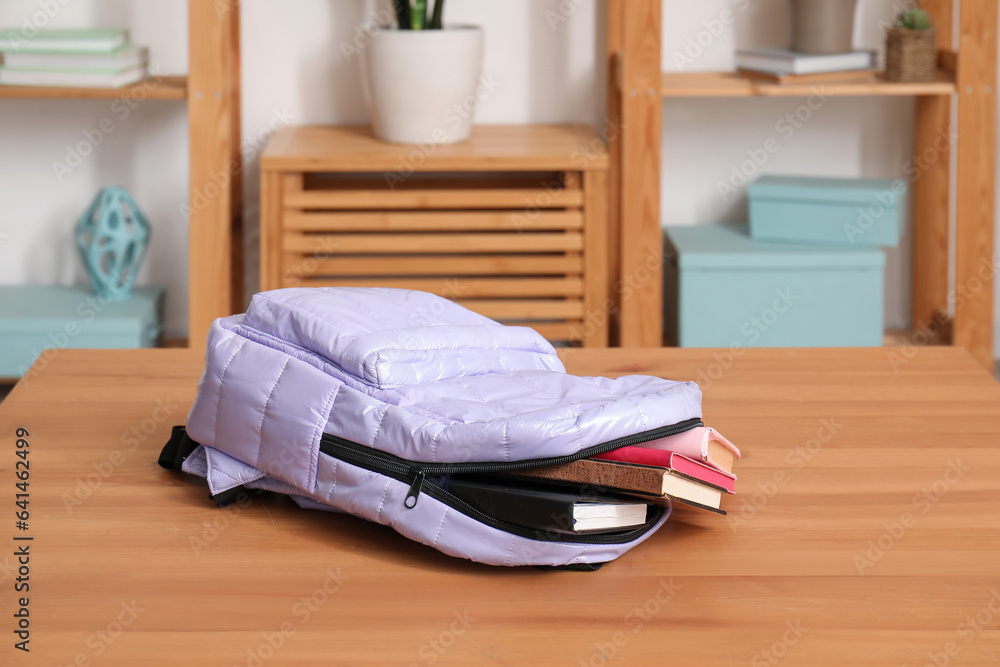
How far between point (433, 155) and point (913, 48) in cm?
110

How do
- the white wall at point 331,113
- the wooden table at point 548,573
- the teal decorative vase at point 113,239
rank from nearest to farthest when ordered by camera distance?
the wooden table at point 548,573 → the teal decorative vase at point 113,239 → the white wall at point 331,113

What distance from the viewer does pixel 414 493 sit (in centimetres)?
93

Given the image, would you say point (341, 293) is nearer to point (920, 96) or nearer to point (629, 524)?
point (629, 524)

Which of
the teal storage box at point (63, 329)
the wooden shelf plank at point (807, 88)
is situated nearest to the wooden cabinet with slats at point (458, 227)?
the wooden shelf plank at point (807, 88)

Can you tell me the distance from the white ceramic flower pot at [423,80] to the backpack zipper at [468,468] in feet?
5.62

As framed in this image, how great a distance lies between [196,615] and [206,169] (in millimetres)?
1884

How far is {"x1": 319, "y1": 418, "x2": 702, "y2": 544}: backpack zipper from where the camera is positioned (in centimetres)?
90

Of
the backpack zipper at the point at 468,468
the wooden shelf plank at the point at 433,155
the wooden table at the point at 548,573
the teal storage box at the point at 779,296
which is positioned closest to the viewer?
the wooden table at the point at 548,573

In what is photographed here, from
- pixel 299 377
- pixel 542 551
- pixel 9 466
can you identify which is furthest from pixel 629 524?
pixel 9 466

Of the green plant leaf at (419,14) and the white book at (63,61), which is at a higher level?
the green plant leaf at (419,14)

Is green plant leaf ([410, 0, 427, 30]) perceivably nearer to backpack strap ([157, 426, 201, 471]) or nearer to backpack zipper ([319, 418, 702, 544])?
backpack strap ([157, 426, 201, 471])

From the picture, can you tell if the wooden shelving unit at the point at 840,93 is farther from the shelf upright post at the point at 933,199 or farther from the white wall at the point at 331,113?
the white wall at the point at 331,113

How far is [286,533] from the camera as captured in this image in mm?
969

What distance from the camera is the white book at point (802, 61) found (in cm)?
253
